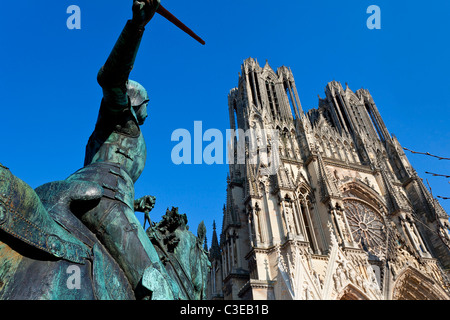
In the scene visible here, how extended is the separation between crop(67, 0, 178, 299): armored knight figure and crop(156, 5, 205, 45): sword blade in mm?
268

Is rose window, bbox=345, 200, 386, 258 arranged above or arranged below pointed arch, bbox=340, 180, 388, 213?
below

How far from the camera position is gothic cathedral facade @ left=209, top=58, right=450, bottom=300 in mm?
15055

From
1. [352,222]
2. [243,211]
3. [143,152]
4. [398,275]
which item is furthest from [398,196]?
[143,152]

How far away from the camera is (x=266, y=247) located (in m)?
16.2

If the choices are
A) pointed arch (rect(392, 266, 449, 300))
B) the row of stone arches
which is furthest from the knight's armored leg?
pointed arch (rect(392, 266, 449, 300))

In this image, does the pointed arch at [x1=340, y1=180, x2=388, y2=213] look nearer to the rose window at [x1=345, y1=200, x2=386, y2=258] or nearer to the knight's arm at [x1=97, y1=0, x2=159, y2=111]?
the rose window at [x1=345, y1=200, x2=386, y2=258]

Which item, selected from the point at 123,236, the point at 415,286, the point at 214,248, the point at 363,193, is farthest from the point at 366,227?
the point at 123,236

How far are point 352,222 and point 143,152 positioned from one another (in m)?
19.7

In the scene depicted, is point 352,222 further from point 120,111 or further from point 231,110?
point 120,111

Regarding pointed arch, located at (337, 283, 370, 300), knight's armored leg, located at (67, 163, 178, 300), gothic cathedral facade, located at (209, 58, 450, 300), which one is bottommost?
knight's armored leg, located at (67, 163, 178, 300)

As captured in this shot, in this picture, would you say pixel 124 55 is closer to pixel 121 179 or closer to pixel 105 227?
pixel 121 179

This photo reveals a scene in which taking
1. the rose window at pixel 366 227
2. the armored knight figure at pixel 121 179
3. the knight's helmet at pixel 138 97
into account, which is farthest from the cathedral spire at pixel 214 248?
the armored knight figure at pixel 121 179

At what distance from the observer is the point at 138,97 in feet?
9.61
